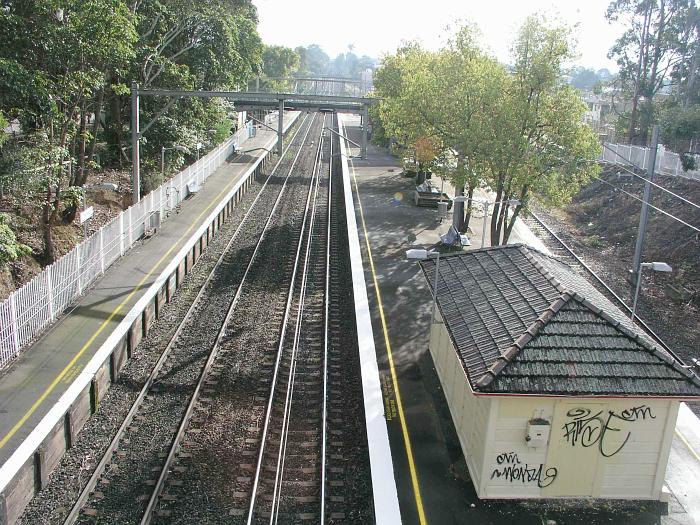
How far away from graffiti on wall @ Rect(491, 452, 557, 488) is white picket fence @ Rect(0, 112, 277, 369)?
442 inches

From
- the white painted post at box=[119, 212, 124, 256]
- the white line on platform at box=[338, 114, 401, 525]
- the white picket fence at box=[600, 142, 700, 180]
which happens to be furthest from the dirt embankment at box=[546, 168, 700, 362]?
the white painted post at box=[119, 212, 124, 256]

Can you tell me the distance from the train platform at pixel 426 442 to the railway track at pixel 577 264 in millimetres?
4676

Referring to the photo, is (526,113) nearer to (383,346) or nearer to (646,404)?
(383,346)

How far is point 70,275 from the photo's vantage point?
65.4ft

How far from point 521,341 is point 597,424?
1.94 m

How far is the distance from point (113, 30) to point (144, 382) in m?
10.9

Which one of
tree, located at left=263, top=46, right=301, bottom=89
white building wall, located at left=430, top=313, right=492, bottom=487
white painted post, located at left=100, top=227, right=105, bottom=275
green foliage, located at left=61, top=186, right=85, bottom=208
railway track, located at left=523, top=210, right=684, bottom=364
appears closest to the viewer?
white building wall, located at left=430, top=313, right=492, bottom=487

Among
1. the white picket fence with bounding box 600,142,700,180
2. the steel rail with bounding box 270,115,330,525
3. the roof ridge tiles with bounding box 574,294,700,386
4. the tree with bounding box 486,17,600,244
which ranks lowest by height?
the steel rail with bounding box 270,115,330,525

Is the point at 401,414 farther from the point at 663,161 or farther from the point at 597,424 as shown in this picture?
the point at 663,161

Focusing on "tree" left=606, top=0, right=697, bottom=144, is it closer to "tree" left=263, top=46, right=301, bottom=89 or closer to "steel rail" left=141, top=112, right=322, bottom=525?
"steel rail" left=141, top=112, right=322, bottom=525

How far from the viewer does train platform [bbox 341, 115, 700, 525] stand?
486 inches

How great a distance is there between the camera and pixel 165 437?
47.4 feet

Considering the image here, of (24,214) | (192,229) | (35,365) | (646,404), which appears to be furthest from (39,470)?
(192,229)

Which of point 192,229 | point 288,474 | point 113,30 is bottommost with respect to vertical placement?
point 288,474
